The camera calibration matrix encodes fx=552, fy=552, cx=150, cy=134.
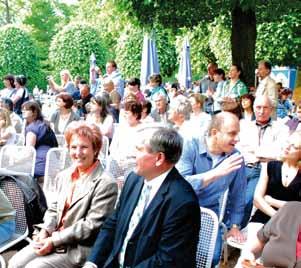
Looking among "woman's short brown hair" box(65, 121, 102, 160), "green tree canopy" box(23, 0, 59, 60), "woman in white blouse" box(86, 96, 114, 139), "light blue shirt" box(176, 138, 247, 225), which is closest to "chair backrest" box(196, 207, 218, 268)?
"light blue shirt" box(176, 138, 247, 225)

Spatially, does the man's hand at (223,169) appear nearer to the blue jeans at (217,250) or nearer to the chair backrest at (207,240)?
the chair backrest at (207,240)

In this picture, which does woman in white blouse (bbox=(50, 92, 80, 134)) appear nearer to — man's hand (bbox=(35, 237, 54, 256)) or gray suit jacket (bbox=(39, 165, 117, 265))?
gray suit jacket (bbox=(39, 165, 117, 265))

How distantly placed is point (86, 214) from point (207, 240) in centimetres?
85

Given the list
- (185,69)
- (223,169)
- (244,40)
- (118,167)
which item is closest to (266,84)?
(244,40)

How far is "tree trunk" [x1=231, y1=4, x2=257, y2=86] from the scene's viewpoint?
11.2 metres

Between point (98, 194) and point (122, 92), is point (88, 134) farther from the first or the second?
point (122, 92)

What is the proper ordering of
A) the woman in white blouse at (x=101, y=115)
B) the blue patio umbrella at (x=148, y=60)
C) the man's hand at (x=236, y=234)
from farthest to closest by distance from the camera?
the blue patio umbrella at (x=148, y=60)
the woman in white blouse at (x=101, y=115)
the man's hand at (x=236, y=234)

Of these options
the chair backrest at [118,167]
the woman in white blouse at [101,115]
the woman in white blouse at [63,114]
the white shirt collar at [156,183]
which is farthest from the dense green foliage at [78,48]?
the white shirt collar at [156,183]

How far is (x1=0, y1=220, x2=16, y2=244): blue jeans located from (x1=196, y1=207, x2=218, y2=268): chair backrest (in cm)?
138

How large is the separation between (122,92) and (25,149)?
18.8ft

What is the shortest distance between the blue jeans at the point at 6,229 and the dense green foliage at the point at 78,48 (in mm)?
25754

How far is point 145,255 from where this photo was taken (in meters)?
3.13

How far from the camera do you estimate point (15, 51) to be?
29984 millimetres

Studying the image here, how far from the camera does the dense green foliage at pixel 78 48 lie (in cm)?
2927
